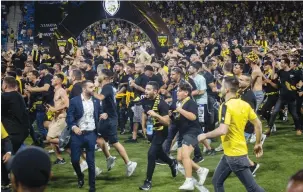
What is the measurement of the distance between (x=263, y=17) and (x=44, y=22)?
48.0ft

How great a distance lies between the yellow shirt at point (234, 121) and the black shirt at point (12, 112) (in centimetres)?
318

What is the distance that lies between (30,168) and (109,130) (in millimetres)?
6733

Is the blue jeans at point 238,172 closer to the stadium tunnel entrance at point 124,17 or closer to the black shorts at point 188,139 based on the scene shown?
the black shorts at point 188,139

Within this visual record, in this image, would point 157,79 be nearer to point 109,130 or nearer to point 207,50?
point 109,130

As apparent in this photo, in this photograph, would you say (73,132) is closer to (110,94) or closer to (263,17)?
(110,94)

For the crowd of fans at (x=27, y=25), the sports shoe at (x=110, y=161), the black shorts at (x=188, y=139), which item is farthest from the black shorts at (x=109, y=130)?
the crowd of fans at (x=27, y=25)

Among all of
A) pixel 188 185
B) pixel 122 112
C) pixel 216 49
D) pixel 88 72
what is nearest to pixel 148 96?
pixel 188 185

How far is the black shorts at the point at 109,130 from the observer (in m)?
9.66

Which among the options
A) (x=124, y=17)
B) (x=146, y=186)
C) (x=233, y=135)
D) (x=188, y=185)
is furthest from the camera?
(x=124, y=17)

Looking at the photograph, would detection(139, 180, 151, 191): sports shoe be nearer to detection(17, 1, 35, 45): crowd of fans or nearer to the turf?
the turf

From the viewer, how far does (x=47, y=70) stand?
42.0 feet

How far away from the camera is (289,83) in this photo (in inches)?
507

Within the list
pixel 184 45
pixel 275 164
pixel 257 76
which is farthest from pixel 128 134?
pixel 184 45

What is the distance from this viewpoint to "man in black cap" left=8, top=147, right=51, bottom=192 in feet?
9.71
